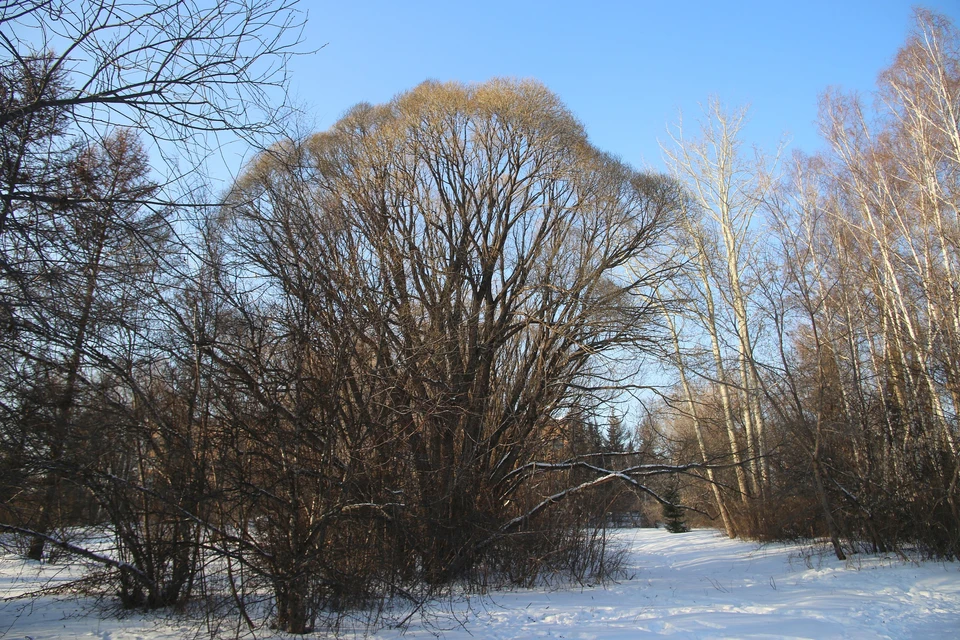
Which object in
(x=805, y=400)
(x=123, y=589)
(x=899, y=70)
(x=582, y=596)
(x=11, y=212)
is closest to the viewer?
(x=11, y=212)

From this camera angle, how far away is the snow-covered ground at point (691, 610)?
18.7 feet

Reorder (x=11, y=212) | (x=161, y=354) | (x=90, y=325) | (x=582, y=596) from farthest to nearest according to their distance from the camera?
(x=582, y=596), (x=161, y=354), (x=90, y=325), (x=11, y=212)

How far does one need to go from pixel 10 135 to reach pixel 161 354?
8.51 ft

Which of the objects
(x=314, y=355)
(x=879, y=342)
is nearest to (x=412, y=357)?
(x=314, y=355)

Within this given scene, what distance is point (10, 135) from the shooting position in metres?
3.14

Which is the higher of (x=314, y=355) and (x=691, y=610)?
(x=314, y=355)

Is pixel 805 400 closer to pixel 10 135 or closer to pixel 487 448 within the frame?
pixel 487 448

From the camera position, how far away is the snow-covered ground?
5703mm

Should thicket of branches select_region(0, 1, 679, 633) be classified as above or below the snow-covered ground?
above

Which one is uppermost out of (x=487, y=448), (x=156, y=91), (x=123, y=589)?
(x=156, y=91)

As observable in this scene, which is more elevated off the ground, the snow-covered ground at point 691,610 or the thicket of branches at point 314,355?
the thicket of branches at point 314,355

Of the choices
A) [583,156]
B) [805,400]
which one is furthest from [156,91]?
[805,400]

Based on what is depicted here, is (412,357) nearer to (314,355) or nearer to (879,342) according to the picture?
(314,355)

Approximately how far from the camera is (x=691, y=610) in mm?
6949
